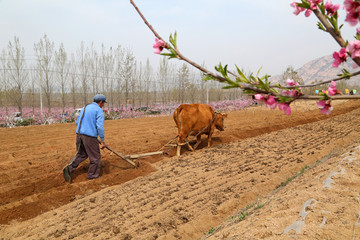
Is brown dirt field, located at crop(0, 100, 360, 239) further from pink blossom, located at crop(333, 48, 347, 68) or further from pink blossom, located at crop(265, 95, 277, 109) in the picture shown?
pink blossom, located at crop(333, 48, 347, 68)

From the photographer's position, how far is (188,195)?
4914mm

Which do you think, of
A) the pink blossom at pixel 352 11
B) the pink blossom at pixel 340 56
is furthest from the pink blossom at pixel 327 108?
the pink blossom at pixel 352 11

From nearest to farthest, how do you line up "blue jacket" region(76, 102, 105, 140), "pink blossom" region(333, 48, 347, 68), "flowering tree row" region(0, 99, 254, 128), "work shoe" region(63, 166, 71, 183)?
1. "pink blossom" region(333, 48, 347, 68)
2. "work shoe" region(63, 166, 71, 183)
3. "blue jacket" region(76, 102, 105, 140)
4. "flowering tree row" region(0, 99, 254, 128)

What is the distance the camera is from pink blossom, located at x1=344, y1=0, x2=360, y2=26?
1168mm

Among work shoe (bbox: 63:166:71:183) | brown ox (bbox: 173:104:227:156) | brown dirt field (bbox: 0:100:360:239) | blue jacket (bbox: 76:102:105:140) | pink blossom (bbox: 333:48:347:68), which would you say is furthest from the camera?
brown ox (bbox: 173:104:227:156)

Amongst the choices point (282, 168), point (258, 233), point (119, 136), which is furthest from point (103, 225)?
point (119, 136)

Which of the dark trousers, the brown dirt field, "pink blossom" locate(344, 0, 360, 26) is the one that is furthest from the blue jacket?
"pink blossom" locate(344, 0, 360, 26)

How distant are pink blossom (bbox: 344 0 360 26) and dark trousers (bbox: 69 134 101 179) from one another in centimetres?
565

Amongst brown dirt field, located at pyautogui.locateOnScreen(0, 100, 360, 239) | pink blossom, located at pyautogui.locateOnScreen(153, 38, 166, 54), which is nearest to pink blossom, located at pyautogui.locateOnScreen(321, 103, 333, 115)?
pink blossom, located at pyautogui.locateOnScreen(153, 38, 166, 54)

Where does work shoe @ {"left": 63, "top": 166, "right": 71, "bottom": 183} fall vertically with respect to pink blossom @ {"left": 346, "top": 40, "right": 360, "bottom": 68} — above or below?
below

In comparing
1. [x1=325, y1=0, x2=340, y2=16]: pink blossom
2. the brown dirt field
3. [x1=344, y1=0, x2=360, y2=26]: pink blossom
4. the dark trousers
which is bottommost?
the brown dirt field

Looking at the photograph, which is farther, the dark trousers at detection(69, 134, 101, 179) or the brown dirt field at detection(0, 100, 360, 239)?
the dark trousers at detection(69, 134, 101, 179)

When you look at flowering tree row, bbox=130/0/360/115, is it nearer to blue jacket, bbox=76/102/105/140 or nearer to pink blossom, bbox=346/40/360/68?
pink blossom, bbox=346/40/360/68

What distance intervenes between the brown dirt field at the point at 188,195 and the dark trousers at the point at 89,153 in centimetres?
31
